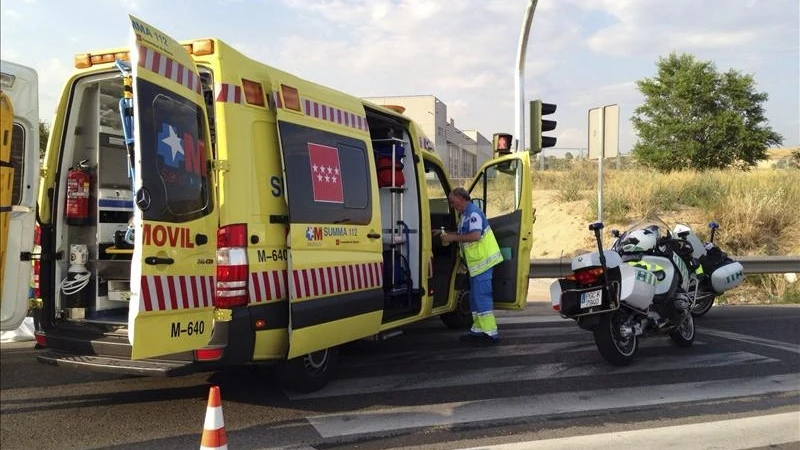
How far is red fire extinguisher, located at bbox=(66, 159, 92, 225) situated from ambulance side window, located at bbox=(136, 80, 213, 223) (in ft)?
4.70

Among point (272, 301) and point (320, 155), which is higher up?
point (320, 155)

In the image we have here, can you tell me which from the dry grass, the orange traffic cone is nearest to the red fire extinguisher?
the orange traffic cone

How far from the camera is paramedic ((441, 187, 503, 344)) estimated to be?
262 inches

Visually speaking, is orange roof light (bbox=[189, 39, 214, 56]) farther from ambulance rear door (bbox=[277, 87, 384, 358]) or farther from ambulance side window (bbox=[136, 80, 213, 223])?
ambulance rear door (bbox=[277, 87, 384, 358])

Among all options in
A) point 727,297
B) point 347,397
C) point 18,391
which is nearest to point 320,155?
point 347,397

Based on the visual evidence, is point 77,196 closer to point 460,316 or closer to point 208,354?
point 208,354

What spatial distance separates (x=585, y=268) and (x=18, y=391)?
5.08 meters

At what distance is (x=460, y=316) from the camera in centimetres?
771

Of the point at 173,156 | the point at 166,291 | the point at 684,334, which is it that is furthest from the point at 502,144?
the point at 166,291

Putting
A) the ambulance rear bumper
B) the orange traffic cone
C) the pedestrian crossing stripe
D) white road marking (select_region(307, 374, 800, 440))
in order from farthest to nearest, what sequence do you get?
Answer: the pedestrian crossing stripe, white road marking (select_region(307, 374, 800, 440)), the ambulance rear bumper, the orange traffic cone

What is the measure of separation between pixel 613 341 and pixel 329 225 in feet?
9.96

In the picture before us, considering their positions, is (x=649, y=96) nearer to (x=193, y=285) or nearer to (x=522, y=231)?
(x=522, y=231)

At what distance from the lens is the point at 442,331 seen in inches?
302

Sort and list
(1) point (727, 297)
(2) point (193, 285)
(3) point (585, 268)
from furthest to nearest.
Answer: (1) point (727, 297)
(3) point (585, 268)
(2) point (193, 285)
